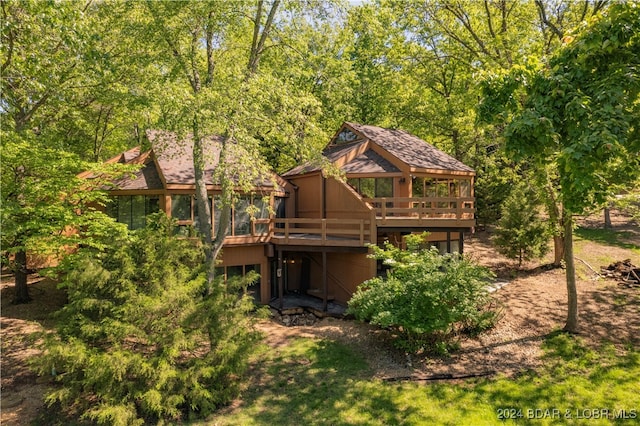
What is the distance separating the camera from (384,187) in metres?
15.4

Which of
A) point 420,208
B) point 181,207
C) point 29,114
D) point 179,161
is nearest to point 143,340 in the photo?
point 181,207

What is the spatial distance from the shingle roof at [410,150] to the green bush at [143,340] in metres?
10.0

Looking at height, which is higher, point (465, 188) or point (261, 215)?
point (465, 188)

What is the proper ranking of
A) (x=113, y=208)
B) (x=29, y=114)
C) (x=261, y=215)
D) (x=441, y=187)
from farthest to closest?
(x=441, y=187), (x=261, y=215), (x=113, y=208), (x=29, y=114)

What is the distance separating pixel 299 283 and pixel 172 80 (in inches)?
389

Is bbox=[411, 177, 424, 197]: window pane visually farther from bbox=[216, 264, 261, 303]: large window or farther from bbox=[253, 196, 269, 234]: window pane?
bbox=[216, 264, 261, 303]: large window

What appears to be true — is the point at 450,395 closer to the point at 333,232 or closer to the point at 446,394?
the point at 446,394

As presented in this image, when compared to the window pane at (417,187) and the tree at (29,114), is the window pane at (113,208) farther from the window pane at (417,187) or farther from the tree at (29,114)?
the window pane at (417,187)

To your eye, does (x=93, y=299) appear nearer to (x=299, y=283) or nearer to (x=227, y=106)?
(x=227, y=106)

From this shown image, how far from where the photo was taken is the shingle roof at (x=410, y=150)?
15534mm

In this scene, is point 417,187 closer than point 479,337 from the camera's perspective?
No

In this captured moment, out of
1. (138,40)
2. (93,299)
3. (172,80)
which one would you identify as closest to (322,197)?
(172,80)

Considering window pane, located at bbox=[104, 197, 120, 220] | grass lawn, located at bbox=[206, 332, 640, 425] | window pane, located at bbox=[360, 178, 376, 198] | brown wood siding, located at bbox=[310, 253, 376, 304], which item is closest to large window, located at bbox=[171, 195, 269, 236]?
window pane, located at bbox=[104, 197, 120, 220]

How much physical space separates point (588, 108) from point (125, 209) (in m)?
13.6
